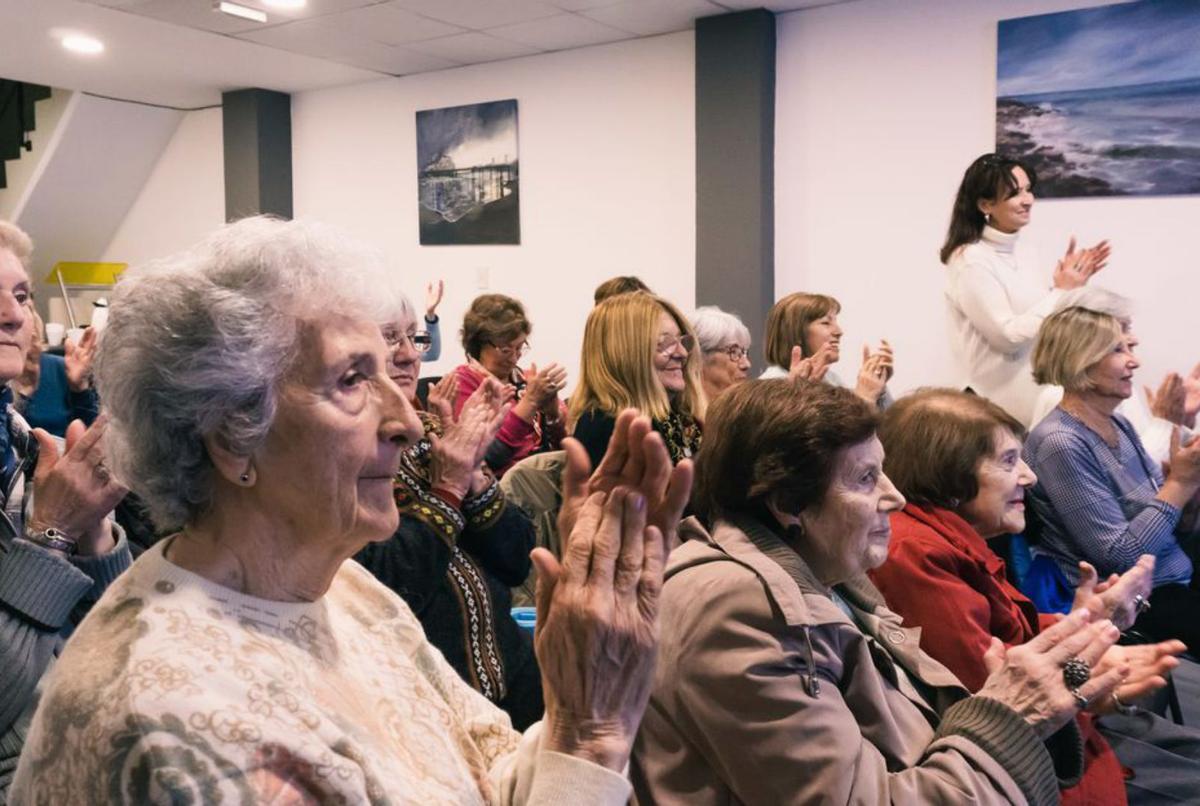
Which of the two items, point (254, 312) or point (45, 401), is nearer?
point (254, 312)

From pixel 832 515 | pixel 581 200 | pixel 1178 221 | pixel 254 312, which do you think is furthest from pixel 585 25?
pixel 254 312

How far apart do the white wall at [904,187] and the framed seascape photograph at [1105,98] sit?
8 centimetres

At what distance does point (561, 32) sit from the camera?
6051 millimetres

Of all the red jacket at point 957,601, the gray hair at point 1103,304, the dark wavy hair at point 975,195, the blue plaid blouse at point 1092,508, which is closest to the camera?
the red jacket at point 957,601

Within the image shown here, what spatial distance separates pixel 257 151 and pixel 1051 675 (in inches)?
284

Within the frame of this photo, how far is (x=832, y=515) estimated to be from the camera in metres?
1.68

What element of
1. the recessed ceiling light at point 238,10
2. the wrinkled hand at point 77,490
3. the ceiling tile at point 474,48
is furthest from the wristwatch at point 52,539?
the ceiling tile at point 474,48

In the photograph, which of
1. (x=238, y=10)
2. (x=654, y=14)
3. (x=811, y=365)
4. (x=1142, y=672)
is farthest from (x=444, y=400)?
(x=238, y=10)

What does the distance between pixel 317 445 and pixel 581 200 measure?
222 inches

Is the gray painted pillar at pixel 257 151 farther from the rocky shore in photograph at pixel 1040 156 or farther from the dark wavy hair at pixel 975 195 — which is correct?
the dark wavy hair at pixel 975 195

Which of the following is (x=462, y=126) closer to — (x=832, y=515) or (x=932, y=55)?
(x=932, y=55)

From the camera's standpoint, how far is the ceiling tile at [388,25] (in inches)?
221

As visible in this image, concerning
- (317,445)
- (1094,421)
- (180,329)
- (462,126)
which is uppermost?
(462,126)

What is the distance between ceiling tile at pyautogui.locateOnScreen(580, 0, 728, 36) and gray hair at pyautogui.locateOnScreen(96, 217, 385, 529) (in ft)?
15.3
